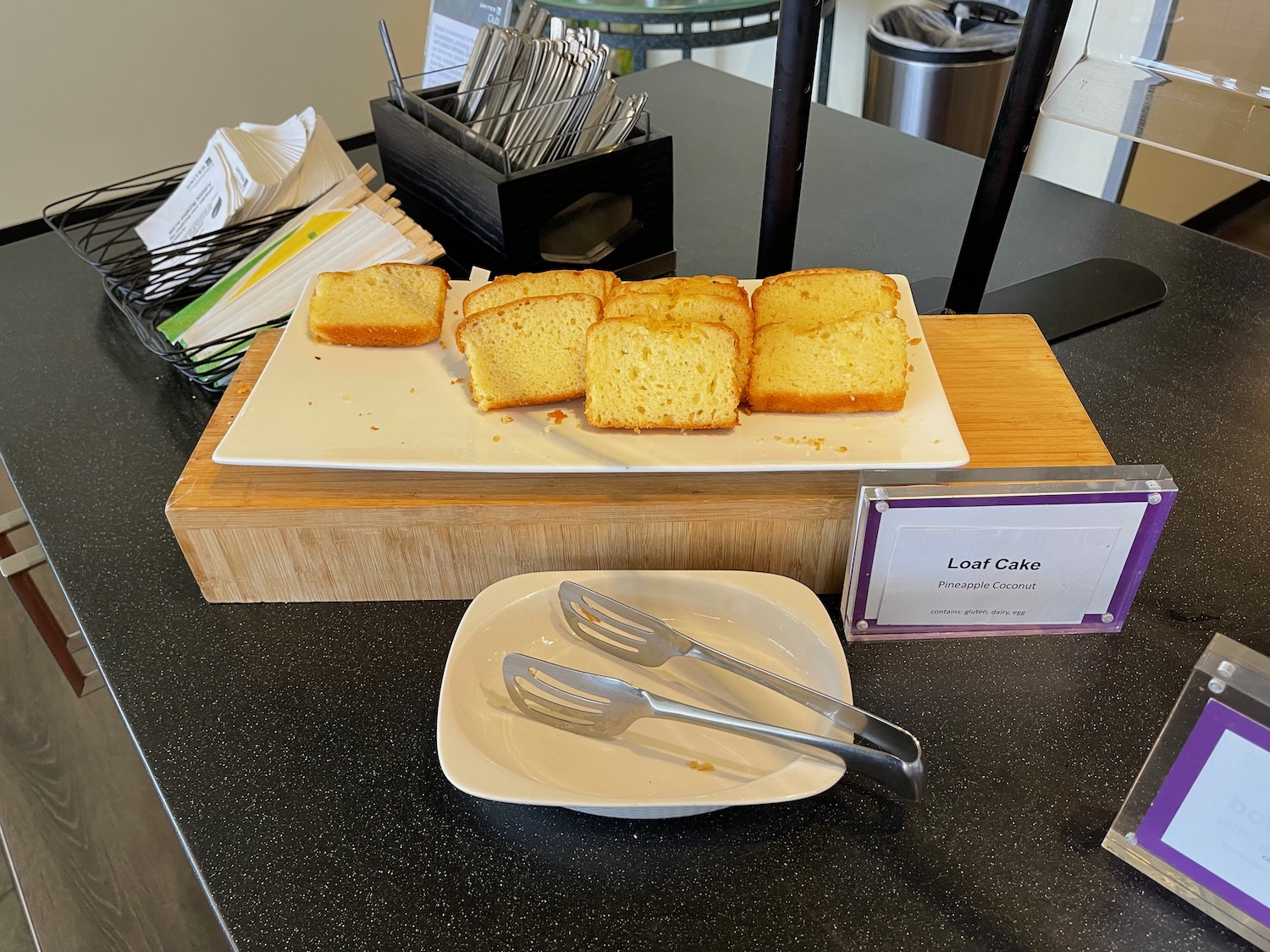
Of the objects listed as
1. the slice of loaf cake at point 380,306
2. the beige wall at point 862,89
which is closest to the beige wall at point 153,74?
the beige wall at point 862,89

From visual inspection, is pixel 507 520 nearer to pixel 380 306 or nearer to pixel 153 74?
pixel 380 306

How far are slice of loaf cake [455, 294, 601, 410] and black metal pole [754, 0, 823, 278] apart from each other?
251 millimetres

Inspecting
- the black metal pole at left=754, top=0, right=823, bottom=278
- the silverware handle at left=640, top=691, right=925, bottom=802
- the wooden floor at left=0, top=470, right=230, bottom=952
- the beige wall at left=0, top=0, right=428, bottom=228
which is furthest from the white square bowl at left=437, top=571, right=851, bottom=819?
the beige wall at left=0, top=0, right=428, bottom=228

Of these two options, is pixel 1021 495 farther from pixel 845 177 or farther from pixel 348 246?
pixel 845 177

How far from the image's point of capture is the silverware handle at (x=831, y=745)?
544mm

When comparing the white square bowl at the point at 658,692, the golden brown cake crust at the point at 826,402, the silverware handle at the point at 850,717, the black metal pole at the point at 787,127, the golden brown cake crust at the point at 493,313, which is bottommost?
the white square bowl at the point at 658,692

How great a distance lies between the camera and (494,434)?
2.35 feet

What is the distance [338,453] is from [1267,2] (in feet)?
2.71

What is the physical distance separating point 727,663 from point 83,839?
1271mm

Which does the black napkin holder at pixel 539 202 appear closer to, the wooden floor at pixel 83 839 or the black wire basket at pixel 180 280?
the black wire basket at pixel 180 280

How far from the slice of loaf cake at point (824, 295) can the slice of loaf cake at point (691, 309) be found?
4 cm

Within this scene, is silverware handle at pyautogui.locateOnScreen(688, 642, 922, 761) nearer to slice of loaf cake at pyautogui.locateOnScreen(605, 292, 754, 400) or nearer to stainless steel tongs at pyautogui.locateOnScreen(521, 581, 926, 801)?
stainless steel tongs at pyautogui.locateOnScreen(521, 581, 926, 801)

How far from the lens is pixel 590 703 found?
0.60 m

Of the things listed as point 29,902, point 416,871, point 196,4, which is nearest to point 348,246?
point 416,871
